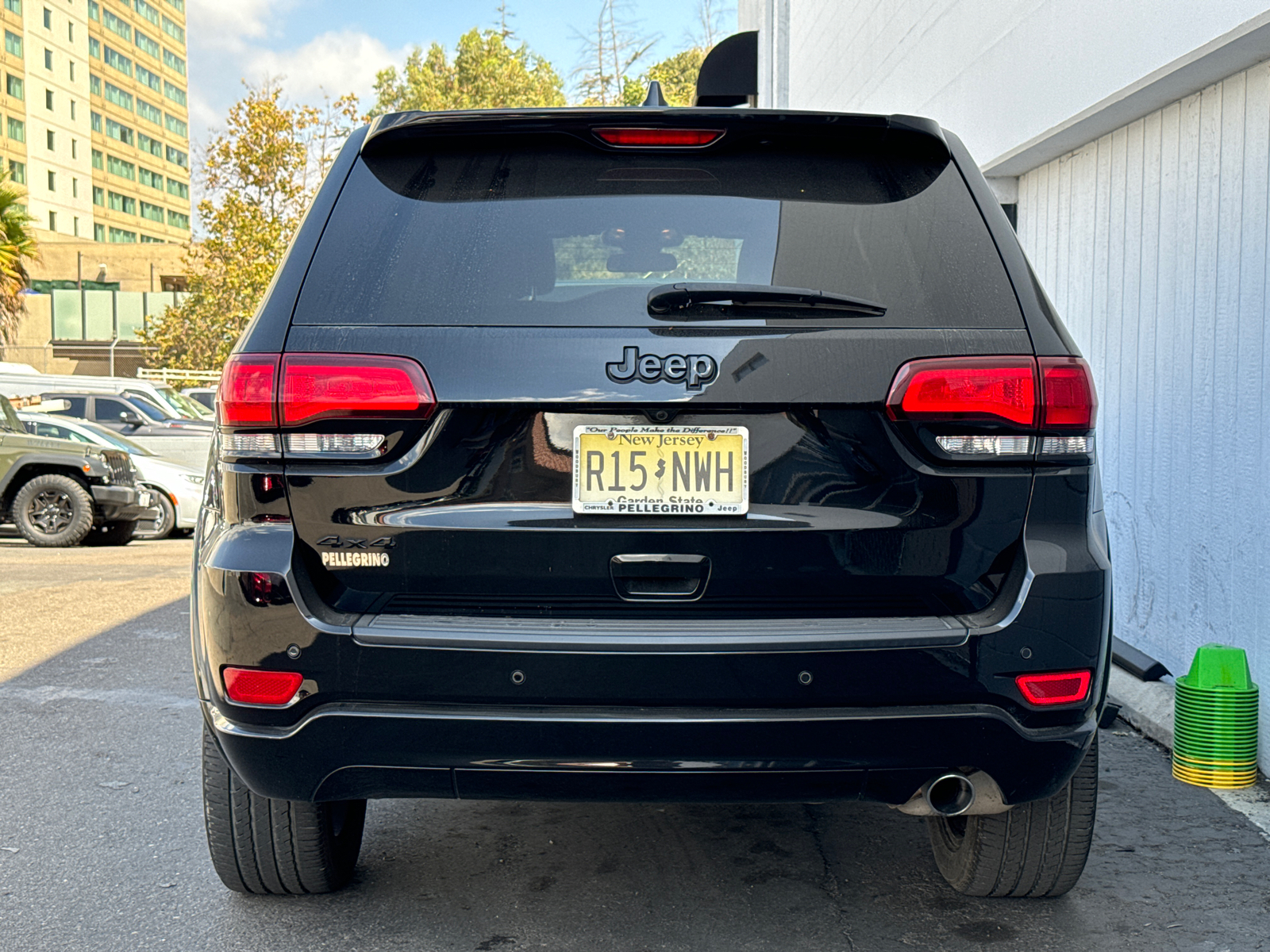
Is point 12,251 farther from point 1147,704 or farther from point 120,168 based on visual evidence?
point 120,168

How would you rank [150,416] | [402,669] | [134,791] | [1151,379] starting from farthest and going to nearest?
[150,416] < [1151,379] < [134,791] < [402,669]

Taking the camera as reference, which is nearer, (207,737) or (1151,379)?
(207,737)

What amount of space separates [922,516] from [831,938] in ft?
3.78

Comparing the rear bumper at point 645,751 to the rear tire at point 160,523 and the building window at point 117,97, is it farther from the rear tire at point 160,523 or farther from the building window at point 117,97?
the building window at point 117,97

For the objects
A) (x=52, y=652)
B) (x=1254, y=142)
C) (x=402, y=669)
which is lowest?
(x=52, y=652)

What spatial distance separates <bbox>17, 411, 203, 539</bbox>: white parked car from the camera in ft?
45.3

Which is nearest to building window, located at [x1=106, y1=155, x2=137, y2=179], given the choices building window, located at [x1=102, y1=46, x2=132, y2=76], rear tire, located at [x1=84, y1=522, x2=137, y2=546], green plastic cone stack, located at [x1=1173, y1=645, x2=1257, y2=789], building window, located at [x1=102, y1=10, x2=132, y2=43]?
building window, located at [x1=102, y1=46, x2=132, y2=76]

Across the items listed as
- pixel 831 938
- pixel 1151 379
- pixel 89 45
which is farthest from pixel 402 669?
pixel 89 45

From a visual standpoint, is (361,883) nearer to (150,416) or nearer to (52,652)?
(52,652)

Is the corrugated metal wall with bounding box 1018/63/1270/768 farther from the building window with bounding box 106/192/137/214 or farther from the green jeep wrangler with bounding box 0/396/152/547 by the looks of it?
the building window with bounding box 106/192/137/214

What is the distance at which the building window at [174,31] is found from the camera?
307ft

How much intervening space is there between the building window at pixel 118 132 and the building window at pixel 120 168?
1.41m

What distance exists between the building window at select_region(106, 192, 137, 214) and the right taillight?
89.2 meters

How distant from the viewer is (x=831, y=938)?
10.1 feet
